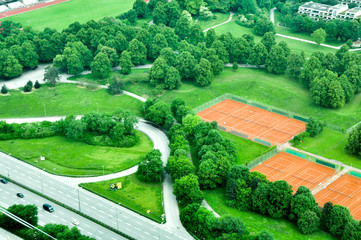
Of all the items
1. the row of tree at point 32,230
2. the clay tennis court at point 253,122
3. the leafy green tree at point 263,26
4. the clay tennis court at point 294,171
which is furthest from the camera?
the leafy green tree at point 263,26

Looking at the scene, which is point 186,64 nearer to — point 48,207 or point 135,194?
point 135,194

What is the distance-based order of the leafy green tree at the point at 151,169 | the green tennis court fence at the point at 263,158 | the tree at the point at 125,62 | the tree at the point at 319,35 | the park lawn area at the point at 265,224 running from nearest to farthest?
the park lawn area at the point at 265,224, the leafy green tree at the point at 151,169, the green tennis court fence at the point at 263,158, the tree at the point at 125,62, the tree at the point at 319,35

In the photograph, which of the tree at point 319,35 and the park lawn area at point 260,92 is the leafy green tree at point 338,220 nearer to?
the park lawn area at point 260,92

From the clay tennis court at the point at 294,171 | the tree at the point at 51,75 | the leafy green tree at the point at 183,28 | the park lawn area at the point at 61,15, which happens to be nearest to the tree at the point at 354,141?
the clay tennis court at the point at 294,171

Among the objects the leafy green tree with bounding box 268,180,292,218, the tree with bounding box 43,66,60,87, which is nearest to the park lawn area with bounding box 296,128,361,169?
the leafy green tree with bounding box 268,180,292,218

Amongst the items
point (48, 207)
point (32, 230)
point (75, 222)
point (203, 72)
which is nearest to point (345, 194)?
point (75, 222)

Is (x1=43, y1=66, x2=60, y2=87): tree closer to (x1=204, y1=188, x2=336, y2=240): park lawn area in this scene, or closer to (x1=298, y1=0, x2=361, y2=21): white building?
(x1=204, y1=188, x2=336, y2=240): park lawn area
